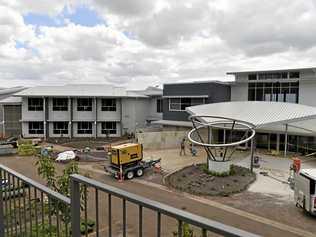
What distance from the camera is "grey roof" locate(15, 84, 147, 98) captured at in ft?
142

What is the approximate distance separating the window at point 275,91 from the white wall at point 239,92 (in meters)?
0.52

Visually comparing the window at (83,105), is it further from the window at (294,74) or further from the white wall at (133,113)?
the window at (294,74)

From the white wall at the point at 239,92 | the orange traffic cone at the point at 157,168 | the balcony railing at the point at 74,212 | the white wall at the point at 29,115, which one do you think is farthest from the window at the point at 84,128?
the balcony railing at the point at 74,212

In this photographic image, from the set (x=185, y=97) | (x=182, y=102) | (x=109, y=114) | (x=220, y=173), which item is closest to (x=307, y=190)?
(x=220, y=173)

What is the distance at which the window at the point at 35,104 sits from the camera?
43.6m

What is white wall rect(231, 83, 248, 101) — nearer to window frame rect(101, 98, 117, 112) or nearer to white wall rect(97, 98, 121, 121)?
white wall rect(97, 98, 121, 121)

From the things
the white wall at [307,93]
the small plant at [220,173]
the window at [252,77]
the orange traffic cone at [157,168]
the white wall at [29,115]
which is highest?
the window at [252,77]

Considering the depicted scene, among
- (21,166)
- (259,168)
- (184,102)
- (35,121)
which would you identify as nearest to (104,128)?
(35,121)

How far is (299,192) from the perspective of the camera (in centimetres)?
1588

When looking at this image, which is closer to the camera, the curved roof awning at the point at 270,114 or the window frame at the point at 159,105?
the curved roof awning at the point at 270,114

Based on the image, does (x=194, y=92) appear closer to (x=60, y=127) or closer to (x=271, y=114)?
(x=271, y=114)

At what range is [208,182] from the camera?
2006 cm

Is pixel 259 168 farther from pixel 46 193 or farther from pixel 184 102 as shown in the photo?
pixel 46 193

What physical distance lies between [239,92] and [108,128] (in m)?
18.3
